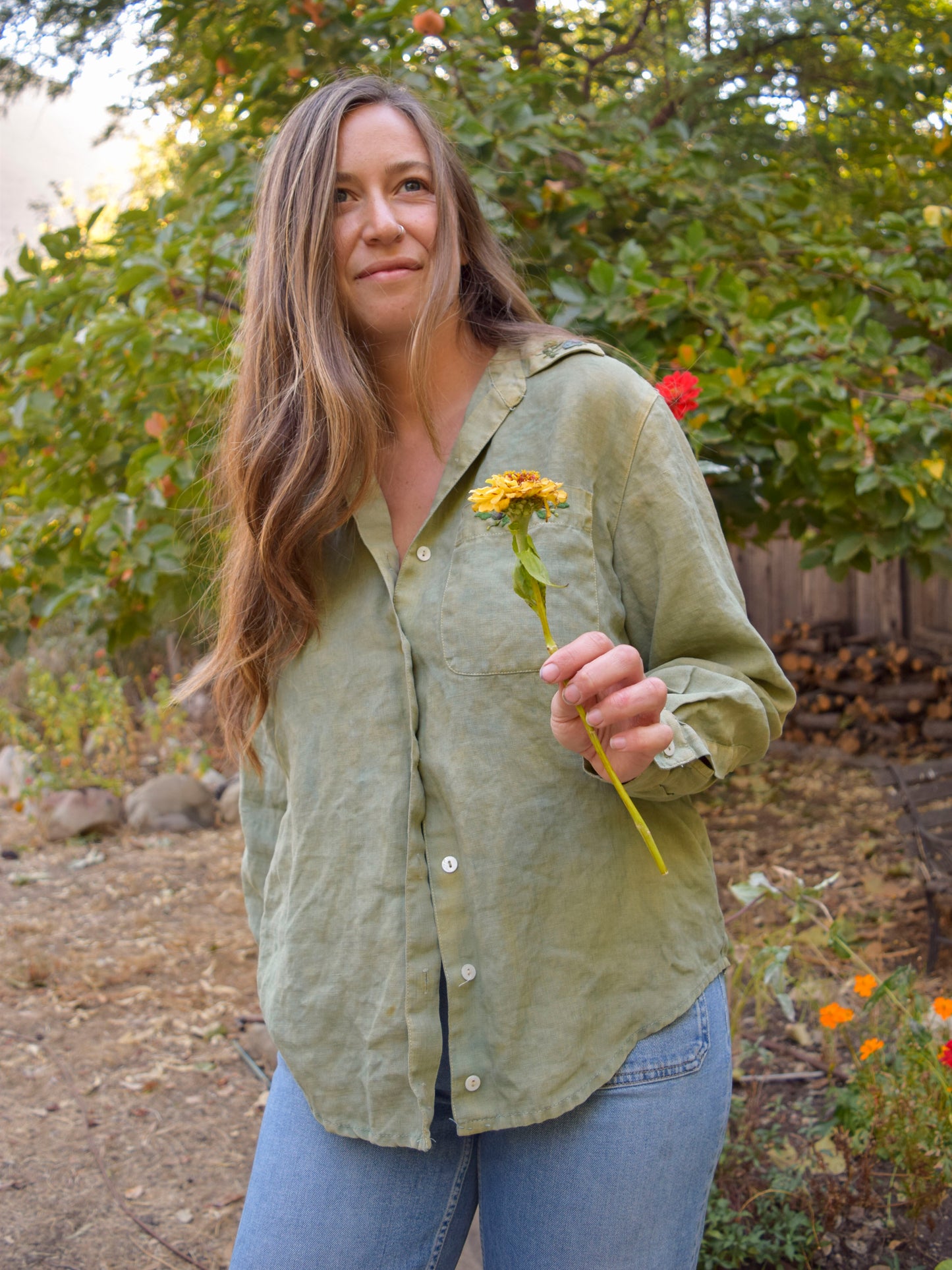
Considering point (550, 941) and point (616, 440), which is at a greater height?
point (616, 440)

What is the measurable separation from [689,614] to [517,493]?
1.34 feet

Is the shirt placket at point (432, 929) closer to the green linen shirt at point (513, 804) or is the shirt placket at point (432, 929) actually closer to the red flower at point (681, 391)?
the green linen shirt at point (513, 804)

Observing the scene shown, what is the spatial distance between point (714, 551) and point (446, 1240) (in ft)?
2.94

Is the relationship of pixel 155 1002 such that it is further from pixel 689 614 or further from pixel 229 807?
pixel 689 614

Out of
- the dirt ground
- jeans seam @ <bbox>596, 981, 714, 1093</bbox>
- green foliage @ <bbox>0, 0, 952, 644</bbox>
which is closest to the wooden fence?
the dirt ground

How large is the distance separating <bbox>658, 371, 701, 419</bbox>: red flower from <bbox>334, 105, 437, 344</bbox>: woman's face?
22.3 inches

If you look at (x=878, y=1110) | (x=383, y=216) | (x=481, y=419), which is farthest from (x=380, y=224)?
(x=878, y=1110)

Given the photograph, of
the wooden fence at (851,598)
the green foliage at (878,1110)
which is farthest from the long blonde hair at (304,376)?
the wooden fence at (851,598)

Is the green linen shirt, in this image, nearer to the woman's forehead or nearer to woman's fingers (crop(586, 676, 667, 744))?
woman's fingers (crop(586, 676, 667, 744))

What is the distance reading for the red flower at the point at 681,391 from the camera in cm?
174

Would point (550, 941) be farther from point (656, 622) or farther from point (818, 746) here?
point (818, 746)

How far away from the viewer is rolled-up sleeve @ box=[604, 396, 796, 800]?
43.4 inches

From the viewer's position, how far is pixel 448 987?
46.3 inches

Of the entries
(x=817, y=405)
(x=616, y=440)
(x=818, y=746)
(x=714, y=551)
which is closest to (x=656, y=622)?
(x=714, y=551)
